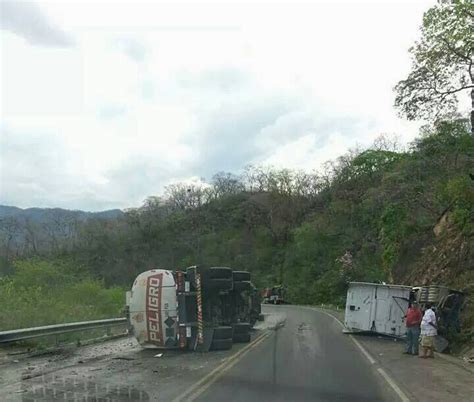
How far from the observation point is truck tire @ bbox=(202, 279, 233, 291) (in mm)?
18000

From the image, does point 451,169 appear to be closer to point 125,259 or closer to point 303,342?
point 303,342

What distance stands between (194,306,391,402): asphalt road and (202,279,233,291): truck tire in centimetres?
203

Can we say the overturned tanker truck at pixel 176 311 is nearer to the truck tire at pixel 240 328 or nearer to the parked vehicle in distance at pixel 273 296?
the truck tire at pixel 240 328

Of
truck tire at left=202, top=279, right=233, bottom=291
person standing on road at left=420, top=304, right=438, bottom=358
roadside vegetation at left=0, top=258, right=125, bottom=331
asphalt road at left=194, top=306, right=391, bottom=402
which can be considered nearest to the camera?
asphalt road at left=194, top=306, right=391, bottom=402

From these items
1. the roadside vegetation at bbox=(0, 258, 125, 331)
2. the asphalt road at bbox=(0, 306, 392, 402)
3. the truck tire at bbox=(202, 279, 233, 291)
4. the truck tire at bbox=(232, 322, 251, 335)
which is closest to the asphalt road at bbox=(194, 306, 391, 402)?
the asphalt road at bbox=(0, 306, 392, 402)

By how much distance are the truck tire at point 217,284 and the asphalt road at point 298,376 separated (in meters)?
2.03

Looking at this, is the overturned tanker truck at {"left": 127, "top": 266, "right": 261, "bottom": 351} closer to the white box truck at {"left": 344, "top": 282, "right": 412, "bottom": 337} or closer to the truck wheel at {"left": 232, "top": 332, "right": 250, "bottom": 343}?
the truck wheel at {"left": 232, "top": 332, "right": 250, "bottom": 343}

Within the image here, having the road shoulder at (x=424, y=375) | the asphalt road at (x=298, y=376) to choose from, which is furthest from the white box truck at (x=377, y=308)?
the asphalt road at (x=298, y=376)

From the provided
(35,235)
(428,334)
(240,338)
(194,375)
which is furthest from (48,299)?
(35,235)

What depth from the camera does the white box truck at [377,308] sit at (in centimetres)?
2197

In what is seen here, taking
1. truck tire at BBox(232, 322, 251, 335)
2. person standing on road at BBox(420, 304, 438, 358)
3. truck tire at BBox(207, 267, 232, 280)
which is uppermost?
truck tire at BBox(207, 267, 232, 280)

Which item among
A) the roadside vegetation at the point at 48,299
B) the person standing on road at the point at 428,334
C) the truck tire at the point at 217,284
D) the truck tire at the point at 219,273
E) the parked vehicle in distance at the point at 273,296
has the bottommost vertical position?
the parked vehicle in distance at the point at 273,296

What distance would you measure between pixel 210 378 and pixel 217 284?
20.0 ft

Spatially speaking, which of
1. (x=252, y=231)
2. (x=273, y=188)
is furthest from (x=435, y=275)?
(x=273, y=188)
